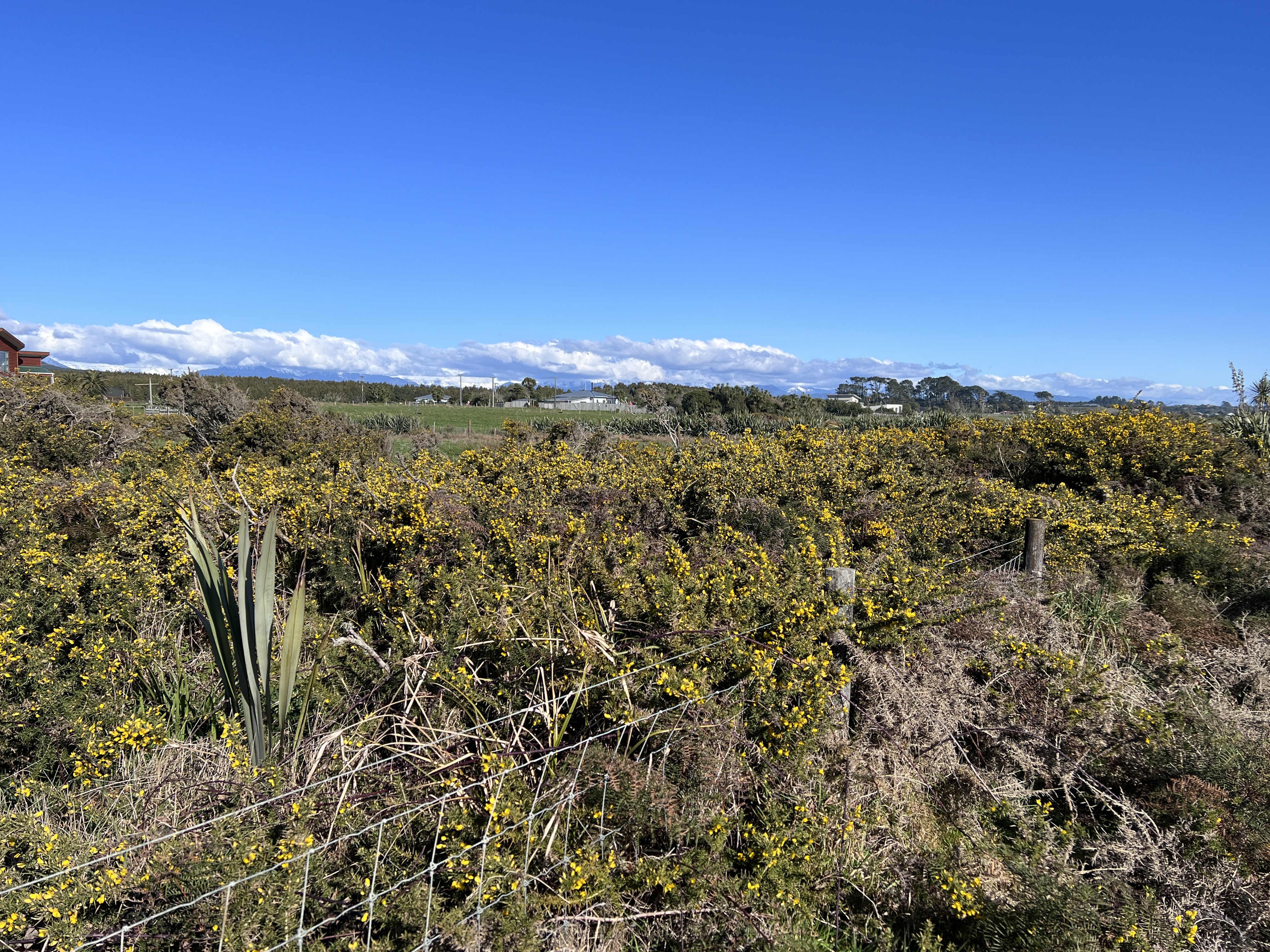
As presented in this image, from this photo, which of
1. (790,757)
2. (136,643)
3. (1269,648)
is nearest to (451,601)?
(136,643)

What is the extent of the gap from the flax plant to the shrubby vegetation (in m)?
0.17

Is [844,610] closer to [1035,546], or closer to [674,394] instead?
[1035,546]

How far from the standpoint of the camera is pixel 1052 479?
343 inches

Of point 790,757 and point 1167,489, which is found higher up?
point 1167,489

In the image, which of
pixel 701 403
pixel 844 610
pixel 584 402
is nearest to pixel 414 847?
pixel 844 610

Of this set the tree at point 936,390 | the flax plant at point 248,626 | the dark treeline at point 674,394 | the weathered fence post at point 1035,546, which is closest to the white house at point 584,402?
the dark treeline at point 674,394

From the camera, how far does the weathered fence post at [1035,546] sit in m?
5.18

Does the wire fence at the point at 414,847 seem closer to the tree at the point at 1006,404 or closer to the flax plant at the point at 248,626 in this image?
the flax plant at the point at 248,626

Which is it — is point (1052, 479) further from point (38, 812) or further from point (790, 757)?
point (38, 812)

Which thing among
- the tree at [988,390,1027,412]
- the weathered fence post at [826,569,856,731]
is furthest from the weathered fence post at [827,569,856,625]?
the tree at [988,390,1027,412]

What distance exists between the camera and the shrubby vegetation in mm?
2400

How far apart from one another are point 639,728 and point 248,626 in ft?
5.58

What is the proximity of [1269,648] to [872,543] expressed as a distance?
2555 mm

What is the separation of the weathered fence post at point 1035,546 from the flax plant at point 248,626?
5115 millimetres
